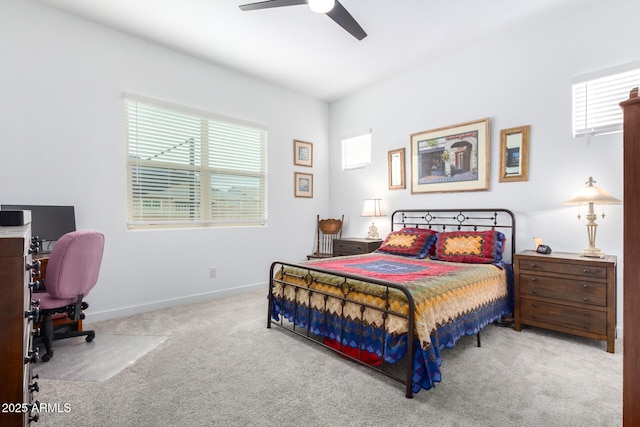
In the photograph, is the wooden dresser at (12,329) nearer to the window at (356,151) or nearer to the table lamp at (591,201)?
the table lamp at (591,201)

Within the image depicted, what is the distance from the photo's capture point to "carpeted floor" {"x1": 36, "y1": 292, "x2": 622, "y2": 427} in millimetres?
1688

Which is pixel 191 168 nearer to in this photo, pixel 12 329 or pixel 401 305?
pixel 401 305

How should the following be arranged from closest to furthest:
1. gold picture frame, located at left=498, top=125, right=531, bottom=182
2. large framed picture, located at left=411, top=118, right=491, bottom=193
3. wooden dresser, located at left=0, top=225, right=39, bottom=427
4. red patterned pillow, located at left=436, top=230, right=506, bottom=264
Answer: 1. wooden dresser, located at left=0, top=225, right=39, bottom=427
2. red patterned pillow, located at left=436, top=230, right=506, bottom=264
3. gold picture frame, located at left=498, top=125, right=531, bottom=182
4. large framed picture, located at left=411, top=118, right=491, bottom=193

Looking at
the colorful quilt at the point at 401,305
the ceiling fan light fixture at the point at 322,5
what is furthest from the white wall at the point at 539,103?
the ceiling fan light fixture at the point at 322,5

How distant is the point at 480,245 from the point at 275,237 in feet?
9.06

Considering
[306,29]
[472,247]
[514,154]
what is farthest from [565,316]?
[306,29]

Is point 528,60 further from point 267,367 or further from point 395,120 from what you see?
point 267,367

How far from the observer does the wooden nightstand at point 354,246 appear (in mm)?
4295

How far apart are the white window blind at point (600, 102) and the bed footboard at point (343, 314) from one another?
2.50m

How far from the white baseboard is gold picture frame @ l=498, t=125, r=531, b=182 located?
3360 millimetres

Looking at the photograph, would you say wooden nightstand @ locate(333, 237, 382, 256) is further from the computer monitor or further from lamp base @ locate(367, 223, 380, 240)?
the computer monitor

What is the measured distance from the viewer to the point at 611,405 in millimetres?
1786

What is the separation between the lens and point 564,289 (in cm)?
268

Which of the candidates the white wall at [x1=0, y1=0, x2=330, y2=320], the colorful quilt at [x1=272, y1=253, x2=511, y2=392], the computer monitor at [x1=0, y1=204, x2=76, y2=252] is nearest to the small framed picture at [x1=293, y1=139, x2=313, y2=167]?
the white wall at [x1=0, y1=0, x2=330, y2=320]
